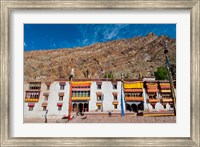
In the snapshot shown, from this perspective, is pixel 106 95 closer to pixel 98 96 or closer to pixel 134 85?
pixel 98 96

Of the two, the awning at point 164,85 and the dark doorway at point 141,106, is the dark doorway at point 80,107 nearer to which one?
the dark doorway at point 141,106

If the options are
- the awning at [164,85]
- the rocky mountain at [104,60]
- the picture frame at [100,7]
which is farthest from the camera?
the rocky mountain at [104,60]

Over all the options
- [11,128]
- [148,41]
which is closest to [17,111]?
[11,128]

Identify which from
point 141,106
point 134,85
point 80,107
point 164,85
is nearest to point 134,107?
point 141,106

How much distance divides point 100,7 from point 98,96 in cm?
92

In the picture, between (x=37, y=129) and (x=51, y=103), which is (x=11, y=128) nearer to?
(x=37, y=129)

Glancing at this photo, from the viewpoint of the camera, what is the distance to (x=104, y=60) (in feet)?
10.6

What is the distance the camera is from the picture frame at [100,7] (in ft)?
9.08

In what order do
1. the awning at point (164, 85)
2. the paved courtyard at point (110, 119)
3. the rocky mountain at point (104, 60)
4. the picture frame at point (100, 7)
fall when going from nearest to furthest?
Answer: the picture frame at point (100, 7) < the paved courtyard at point (110, 119) < the awning at point (164, 85) < the rocky mountain at point (104, 60)

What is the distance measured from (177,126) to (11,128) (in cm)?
151

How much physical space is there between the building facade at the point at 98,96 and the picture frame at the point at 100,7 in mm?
298

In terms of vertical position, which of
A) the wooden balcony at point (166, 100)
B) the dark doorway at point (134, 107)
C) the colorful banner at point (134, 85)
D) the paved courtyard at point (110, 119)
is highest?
the colorful banner at point (134, 85)

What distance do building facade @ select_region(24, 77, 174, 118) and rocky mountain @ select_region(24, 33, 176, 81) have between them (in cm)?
8

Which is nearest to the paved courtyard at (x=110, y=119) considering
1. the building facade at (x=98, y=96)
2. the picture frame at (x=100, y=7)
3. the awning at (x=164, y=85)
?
the building facade at (x=98, y=96)
